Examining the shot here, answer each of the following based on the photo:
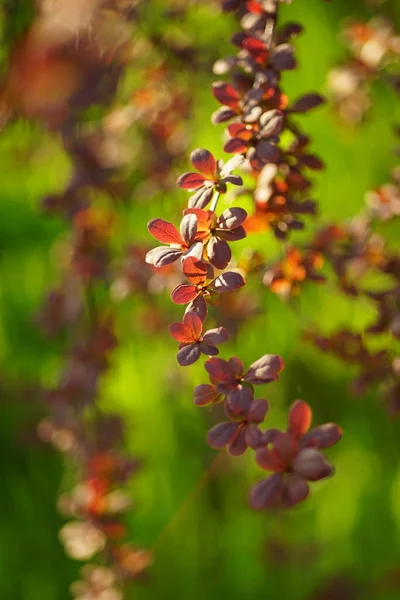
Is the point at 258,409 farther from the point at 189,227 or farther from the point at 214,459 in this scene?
the point at 214,459

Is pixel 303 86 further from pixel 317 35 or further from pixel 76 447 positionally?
pixel 76 447

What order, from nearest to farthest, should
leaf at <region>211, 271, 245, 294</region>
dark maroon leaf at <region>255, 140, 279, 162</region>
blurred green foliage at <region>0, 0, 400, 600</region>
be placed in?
leaf at <region>211, 271, 245, 294</region> → dark maroon leaf at <region>255, 140, 279, 162</region> → blurred green foliage at <region>0, 0, 400, 600</region>

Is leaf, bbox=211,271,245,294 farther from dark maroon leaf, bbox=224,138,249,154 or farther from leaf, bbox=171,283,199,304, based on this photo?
dark maroon leaf, bbox=224,138,249,154

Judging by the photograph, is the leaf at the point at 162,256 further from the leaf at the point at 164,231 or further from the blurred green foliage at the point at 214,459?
the blurred green foliage at the point at 214,459

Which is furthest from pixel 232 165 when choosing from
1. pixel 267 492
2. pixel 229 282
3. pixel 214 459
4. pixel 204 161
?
pixel 214 459

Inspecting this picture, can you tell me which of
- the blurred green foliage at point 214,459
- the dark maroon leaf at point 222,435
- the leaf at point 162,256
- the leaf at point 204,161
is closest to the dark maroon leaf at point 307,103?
the leaf at point 204,161

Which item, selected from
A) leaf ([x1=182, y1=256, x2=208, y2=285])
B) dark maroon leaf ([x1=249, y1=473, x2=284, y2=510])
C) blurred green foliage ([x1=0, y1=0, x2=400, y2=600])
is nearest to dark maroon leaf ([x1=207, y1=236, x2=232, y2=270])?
leaf ([x1=182, y1=256, x2=208, y2=285])

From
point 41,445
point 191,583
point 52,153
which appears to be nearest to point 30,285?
point 52,153
